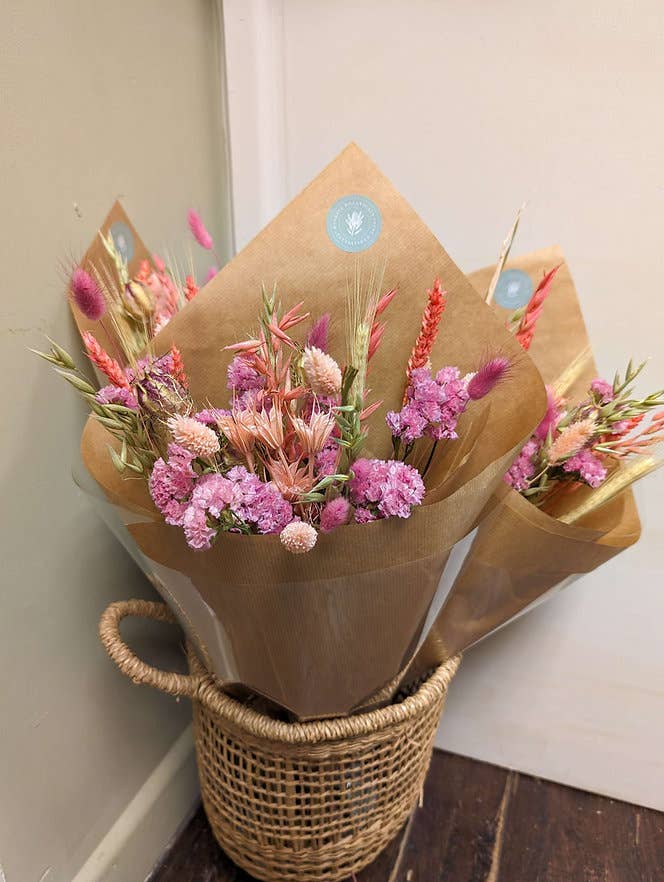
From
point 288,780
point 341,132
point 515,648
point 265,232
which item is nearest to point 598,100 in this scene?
point 341,132

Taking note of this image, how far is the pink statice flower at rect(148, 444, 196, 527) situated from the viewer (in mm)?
548

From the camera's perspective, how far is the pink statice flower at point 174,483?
548 mm

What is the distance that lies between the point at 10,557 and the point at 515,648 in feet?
2.48

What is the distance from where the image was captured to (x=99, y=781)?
0.88 meters

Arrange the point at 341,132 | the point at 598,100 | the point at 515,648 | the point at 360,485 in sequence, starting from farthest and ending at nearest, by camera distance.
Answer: the point at 515,648
the point at 341,132
the point at 598,100
the point at 360,485

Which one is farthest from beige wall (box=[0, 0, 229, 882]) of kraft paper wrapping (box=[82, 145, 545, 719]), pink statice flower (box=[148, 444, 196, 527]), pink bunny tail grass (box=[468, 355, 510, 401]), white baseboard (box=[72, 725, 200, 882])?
pink bunny tail grass (box=[468, 355, 510, 401])

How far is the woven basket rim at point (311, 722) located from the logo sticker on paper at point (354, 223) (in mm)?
498

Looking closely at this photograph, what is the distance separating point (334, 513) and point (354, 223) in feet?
1.03

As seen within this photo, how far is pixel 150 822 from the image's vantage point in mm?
944

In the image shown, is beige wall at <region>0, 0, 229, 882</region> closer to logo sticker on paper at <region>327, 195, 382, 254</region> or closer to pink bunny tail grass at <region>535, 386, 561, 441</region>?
logo sticker on paper at <region>327, 195, 382, 254</region>

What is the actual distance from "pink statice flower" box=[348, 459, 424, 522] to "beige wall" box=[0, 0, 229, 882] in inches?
14.8

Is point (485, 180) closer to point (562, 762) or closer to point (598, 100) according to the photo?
point (598, 100)

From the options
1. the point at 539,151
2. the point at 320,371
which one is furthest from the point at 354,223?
the point at 539,151

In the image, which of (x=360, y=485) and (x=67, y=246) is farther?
(x=67, y=246)
